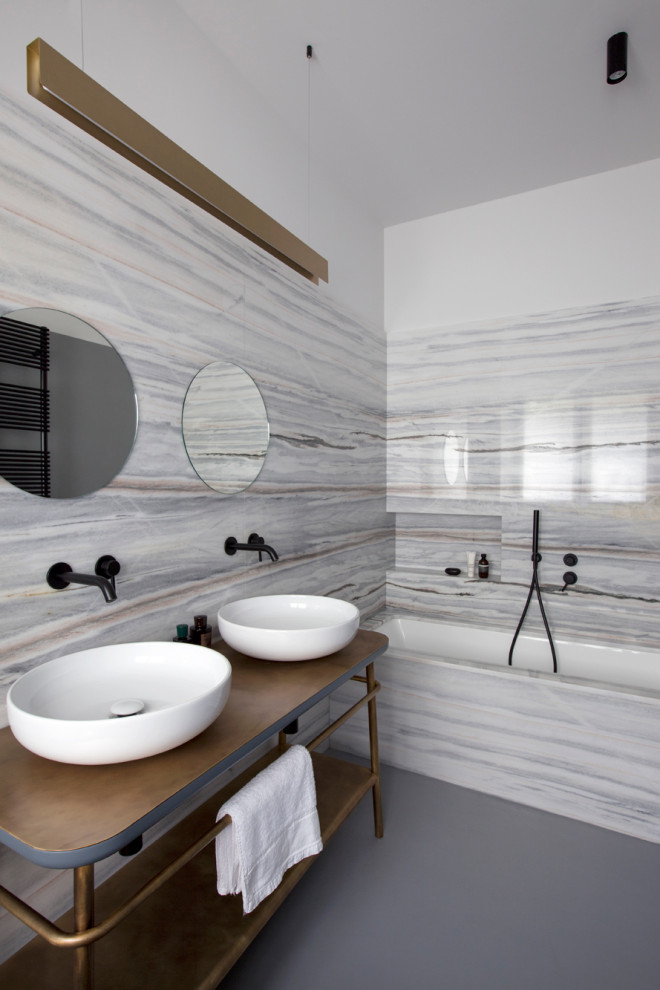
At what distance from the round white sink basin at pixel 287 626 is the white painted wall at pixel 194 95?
1473mm

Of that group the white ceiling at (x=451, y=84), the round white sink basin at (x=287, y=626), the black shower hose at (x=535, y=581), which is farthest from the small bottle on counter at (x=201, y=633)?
the white ceiling at (x=451, y=84)

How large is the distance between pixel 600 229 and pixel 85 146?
2.57 meters

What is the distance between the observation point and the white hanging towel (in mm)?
1254

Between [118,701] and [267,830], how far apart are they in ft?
1.68

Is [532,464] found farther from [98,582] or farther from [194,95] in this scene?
[98,582]

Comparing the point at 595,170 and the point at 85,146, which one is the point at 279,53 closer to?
the point at 85,146

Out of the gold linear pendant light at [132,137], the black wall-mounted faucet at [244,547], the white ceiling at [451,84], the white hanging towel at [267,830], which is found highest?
the white ceiling at [451,84]

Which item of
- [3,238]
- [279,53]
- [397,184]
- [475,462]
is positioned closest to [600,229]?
[397,184]

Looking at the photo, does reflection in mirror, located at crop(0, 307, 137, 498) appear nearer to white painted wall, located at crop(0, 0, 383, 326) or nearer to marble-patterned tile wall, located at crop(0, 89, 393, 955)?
marble-patterned tile wall, located at crop(0, 89, 393, 955)

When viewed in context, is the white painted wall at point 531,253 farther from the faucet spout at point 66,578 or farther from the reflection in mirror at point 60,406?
the faucet spout at point 66,578

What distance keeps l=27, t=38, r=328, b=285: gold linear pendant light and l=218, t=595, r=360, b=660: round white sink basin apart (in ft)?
→ 3.85

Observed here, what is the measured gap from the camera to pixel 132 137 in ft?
3.83

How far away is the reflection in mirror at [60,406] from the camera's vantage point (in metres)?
1.28

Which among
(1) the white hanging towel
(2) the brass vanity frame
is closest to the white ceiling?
(2) the brass vanity frame
